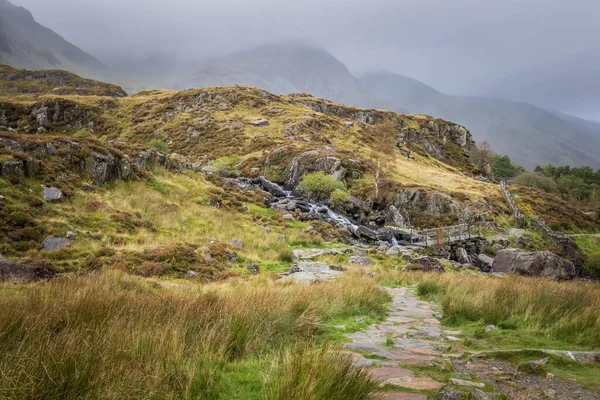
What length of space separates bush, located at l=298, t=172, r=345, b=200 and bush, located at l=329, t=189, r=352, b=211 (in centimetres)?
162

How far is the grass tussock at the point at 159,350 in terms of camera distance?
275 centimetres

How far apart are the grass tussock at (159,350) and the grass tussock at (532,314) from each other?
3928mm

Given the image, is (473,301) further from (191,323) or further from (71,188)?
(71,188)

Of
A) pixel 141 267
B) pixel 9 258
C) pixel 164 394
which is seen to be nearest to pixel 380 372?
pixel 164 394

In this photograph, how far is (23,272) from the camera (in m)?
9.11

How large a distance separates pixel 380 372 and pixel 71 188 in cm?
1682

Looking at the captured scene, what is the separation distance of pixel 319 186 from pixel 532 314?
30.9m

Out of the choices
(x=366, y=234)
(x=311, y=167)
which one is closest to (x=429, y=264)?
(x=366, y=234)

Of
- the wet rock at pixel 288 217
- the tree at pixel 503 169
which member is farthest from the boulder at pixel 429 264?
the tree at pixel 503 169

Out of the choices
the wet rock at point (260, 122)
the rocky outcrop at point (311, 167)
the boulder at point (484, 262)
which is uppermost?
the wet rock at point (260, 122)

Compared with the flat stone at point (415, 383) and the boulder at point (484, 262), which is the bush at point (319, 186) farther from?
the flat stone at point (415, 383)

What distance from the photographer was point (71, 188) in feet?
52.1

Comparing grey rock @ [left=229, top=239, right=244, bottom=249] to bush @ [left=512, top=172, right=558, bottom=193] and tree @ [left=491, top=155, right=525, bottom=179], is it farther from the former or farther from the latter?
tree @ [left=491, top=155, right=525, bottom=179]

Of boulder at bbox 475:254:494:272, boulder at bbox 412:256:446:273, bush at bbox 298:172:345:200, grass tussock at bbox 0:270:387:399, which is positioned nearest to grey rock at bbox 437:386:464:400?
grass tussock at bbox 0:270:387:399
